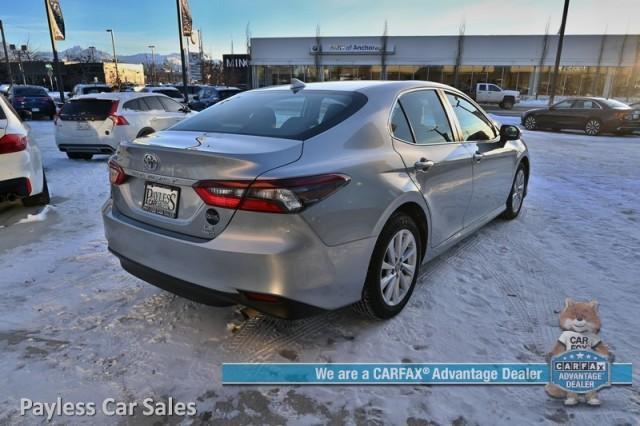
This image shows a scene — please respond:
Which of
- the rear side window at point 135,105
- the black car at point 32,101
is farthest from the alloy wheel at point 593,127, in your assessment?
the black car at point 32,101

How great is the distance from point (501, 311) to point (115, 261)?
323 cm

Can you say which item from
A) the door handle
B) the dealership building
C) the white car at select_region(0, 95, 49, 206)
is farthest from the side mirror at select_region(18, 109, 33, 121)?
the dealership building

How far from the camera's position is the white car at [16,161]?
494 cm

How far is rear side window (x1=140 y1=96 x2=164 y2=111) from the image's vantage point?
34.4 feet

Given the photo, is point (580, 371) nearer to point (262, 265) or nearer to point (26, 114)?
point (262, 265)

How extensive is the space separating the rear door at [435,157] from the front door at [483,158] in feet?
0.60

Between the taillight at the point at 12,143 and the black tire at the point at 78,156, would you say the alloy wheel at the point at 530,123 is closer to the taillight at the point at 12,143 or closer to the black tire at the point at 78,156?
the black tire at the point at 78,156

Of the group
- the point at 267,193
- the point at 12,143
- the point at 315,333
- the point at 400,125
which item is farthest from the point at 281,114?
the point at 12,143

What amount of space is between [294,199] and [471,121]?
104 inches

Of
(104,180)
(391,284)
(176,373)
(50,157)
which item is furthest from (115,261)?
(50,157)

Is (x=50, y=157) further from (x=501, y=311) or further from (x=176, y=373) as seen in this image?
(x=501, y=311)

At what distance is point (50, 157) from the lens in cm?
A: 1010

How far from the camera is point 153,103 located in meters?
10.7

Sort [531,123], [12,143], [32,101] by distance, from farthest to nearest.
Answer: [32,101], [531,123], [12,143]
